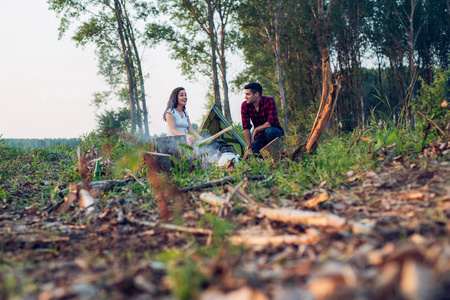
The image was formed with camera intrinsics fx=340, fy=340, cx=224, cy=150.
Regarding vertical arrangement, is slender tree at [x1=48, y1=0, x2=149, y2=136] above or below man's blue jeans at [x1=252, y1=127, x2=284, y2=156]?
Answer: above

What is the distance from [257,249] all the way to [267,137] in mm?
4239

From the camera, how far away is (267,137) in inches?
241

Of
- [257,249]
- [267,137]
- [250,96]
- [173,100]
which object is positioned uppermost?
[173,100]

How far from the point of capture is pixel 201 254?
72.7 inches

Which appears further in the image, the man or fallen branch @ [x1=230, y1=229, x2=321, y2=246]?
the man

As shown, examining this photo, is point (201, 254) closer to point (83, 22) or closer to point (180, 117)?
point (180, 117)

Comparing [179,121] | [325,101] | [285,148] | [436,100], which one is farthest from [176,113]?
[436,100]

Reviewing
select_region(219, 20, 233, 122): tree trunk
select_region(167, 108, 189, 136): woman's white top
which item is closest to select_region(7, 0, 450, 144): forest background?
select_region(219, 20, 233, 122): tree trunk

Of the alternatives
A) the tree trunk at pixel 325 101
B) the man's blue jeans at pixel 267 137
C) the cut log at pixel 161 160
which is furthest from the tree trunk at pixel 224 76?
the tree trunk at pixel 325 101

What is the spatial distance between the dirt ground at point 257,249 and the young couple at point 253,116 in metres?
2.67

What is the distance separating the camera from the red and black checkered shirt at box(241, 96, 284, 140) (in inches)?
244

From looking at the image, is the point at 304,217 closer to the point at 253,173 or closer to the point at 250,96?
the point at 253,173

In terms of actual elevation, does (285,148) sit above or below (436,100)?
below

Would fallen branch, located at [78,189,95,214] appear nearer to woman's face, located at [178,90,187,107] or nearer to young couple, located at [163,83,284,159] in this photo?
young couple, located at [163,83,284,159]
